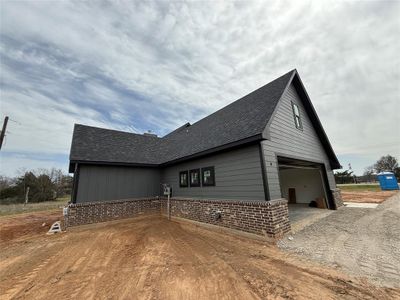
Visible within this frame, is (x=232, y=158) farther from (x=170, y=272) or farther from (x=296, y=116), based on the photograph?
(x=296, y=116)

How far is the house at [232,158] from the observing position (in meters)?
5.96

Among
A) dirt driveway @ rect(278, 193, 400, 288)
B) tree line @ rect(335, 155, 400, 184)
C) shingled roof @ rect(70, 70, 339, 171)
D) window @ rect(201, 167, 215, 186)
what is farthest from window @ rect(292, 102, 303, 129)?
tree line @ rect(335, 155, 400, 184)

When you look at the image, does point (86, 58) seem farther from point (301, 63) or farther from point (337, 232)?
point (337, 232)

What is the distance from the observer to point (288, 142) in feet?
24.0

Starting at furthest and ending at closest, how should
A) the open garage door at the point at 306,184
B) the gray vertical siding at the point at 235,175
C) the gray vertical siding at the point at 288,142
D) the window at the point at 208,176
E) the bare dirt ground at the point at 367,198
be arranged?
the bare dirt ground at the point at 367,198, the open garage door at the point at 306,184, the window at the point at 208,176, the gray vertical siding at the point at 288,142, the gray vertical siding at the point at 235,175

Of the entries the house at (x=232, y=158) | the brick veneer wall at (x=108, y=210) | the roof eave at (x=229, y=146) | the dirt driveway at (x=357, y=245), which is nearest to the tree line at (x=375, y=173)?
the house at (x=232, y=158)

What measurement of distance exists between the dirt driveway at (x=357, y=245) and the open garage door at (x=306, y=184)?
3.08m

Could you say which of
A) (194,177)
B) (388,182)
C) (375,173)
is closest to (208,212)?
(194,177)

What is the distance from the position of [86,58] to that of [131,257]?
996 centimetres

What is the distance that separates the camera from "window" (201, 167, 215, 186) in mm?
7308

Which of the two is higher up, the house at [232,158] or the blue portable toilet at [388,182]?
the house at [232,158]

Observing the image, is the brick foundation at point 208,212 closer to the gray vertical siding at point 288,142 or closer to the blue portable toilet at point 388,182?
the gray vertical siding at point 288,142

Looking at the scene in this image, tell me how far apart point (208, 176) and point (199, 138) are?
9.09 feet

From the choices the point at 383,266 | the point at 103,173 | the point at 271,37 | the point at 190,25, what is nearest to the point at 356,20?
the point at 271,37
